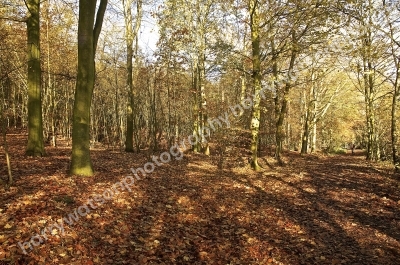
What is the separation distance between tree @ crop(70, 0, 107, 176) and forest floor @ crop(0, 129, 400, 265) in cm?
78

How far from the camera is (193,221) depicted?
24.2ft

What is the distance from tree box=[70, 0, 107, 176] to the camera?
8547 mm

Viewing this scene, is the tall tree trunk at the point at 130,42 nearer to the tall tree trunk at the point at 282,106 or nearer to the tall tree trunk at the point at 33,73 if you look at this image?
the tall tree trunk at the point at 33,73

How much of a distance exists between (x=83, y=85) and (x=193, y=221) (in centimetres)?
542

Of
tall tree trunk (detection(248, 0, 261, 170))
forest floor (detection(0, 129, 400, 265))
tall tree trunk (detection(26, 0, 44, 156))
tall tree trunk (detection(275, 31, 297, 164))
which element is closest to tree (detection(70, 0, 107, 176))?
forest floor (detection(0, 129, 400, 265))

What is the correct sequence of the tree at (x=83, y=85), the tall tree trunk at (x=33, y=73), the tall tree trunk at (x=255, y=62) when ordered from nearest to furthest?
the tree at (x=83, y=85)
the tall tree trunk at (x=33, y=73)
the tall tree trunk at (x=255, y=62)

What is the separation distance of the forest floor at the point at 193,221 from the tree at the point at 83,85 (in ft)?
2.55

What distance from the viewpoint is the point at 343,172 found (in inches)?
598

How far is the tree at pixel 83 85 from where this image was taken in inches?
336

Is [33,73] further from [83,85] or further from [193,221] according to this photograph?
[193,221]

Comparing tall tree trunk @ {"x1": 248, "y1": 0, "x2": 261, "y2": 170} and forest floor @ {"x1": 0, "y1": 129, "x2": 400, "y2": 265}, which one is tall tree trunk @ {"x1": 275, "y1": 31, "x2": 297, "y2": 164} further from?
forest floor @ {"x1": 0, "y1": 129, "x2": 400, "y2": 265}

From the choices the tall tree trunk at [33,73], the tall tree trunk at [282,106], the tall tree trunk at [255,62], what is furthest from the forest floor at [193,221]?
the tall tree trunk at [282,106]

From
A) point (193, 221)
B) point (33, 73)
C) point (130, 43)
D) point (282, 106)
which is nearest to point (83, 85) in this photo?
point (33, 73)

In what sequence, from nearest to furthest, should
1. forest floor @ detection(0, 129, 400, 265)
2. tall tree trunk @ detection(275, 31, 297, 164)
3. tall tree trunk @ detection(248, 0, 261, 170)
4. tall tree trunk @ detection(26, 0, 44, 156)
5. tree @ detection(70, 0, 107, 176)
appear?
forest floor @ detection(0, 129, 400, 265) → tree @ detection(70, 0, 107, 176) → tall tree trunk @ detection(26, 0, 44, 156) → tall tree trunk @ detection(248, 0, 261, 170) → tall tree trunk @ detection(275, 31, 297, 164)
